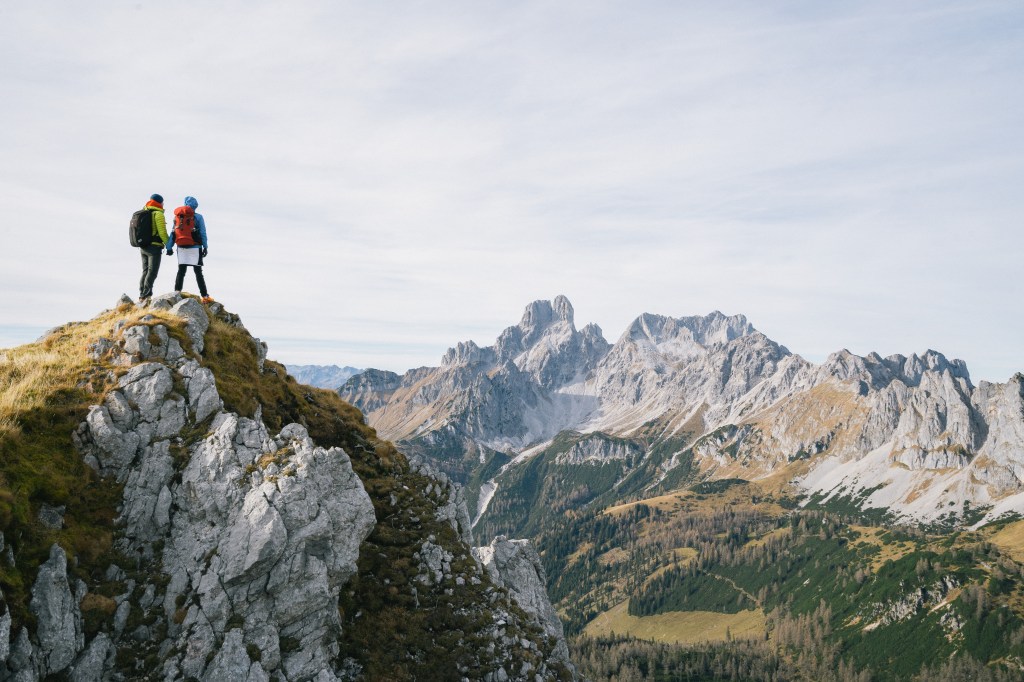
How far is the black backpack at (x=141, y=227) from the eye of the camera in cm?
3344

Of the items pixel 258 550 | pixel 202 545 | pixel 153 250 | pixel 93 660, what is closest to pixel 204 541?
pixel 202 545

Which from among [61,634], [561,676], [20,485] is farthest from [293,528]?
[561,676]

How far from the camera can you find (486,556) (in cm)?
4944

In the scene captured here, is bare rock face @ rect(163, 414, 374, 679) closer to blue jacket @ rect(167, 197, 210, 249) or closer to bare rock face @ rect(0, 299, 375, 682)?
bare rock face @ rect(0, 299, 375, 682)

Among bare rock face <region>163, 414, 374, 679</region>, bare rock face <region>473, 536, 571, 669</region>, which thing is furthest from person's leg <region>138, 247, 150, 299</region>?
bare rock face <region>473, 536, 571, 669</region>

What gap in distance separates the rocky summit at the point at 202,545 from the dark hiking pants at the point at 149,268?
1154mm

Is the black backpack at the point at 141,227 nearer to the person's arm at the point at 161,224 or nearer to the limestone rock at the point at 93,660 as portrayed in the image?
the person's arm at the point at 161,224

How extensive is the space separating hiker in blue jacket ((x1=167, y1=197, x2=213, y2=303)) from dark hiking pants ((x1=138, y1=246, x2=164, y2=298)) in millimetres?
746

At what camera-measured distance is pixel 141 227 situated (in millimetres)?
33469

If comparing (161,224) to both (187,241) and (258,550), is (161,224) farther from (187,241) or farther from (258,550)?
(258,550)

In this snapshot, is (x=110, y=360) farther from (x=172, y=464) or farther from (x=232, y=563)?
(x=232, y=563)

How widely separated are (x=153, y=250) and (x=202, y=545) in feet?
61.9

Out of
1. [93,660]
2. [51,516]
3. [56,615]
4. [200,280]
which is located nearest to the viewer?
[56,615]

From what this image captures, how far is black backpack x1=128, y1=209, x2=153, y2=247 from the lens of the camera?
3344 cm
